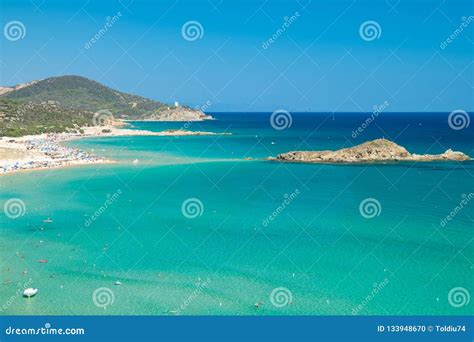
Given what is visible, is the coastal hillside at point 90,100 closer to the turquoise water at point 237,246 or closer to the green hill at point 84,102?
the green hill at point 84,102

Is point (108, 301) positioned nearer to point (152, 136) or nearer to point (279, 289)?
point (279, 289)

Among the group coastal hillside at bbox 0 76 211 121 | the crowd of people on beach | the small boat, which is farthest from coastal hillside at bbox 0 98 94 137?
the small boat

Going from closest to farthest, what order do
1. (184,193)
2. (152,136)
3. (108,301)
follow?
1. (108,301)
2. (184,193)
3. (152,136)

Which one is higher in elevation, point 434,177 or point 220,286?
point 434,177

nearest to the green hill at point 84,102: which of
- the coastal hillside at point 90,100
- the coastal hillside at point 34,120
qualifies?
the coastal hillside at point 90,100

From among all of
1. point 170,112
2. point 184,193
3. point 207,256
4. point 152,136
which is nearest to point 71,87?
point 170,112

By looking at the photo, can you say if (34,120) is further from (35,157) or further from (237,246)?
(237,246)
